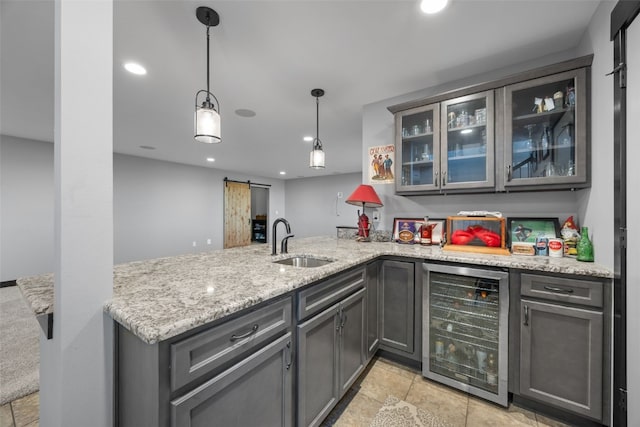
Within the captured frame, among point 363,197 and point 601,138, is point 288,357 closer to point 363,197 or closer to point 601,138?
point 363,197

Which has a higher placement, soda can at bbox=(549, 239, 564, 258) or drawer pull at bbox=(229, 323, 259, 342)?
soda can at bbox=(549, 239, 564, 258)

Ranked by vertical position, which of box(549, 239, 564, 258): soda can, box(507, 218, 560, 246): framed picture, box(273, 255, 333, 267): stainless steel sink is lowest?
box(273, 255, 333, 267): stainless steel sink

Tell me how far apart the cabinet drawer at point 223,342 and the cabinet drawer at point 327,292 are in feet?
0.41

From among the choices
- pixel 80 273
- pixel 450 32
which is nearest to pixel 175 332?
pixel 80 273

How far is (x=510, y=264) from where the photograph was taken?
1604mm

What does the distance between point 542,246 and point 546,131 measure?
87cm

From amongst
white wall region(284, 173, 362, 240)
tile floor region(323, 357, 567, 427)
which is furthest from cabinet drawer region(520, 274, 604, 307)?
white wall region(284, 173, 362, 240)

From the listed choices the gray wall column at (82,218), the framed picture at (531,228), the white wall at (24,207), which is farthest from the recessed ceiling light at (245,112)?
the white wall at (24,207)

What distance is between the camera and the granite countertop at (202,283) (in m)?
0.80

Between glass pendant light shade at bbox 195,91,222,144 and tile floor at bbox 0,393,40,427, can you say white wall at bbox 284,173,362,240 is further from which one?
tile floor at bbox 0,393,40,427

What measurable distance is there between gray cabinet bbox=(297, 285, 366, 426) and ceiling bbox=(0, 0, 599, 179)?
1389mm

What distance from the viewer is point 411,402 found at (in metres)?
1.70

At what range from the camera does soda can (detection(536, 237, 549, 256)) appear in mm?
1858

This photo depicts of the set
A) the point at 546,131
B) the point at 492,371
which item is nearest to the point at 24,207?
the point at 492,371
